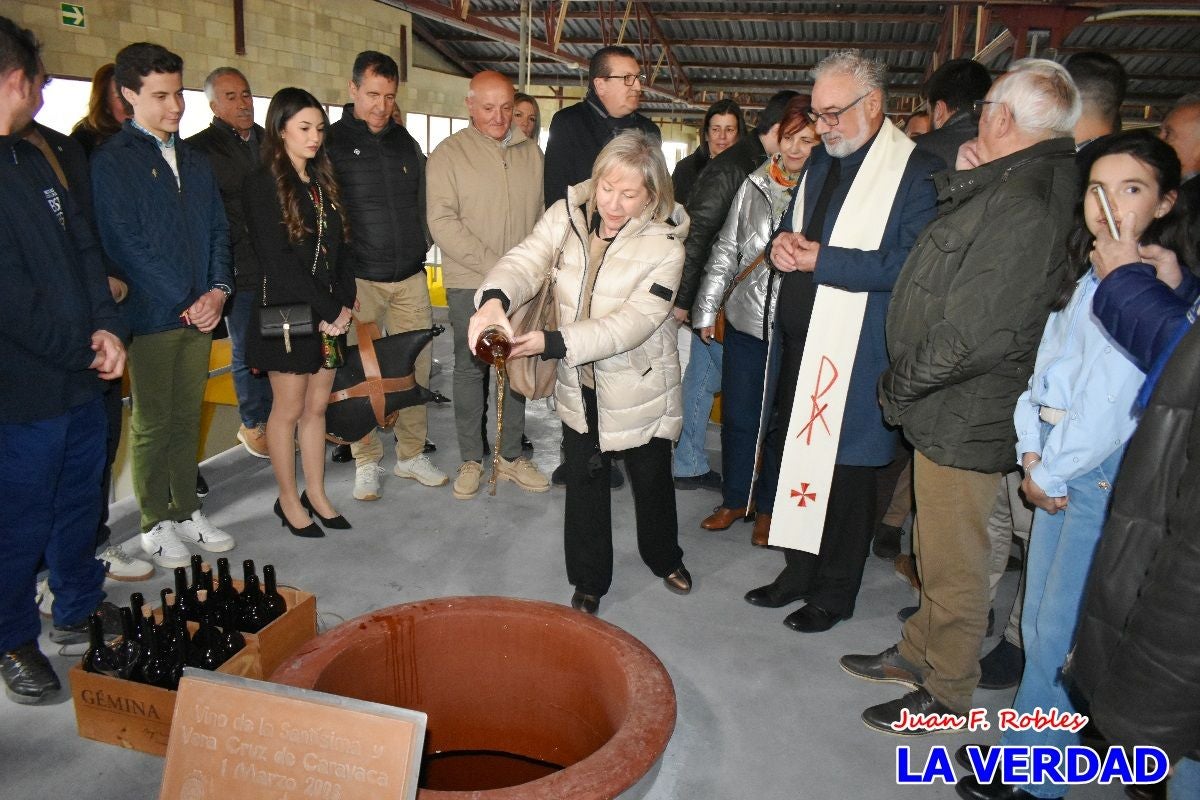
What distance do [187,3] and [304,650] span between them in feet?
26.1

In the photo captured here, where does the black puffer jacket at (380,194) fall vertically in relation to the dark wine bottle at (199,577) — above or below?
above

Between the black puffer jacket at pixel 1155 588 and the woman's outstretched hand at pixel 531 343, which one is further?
the woman's outstretched hand at pixel 531 343

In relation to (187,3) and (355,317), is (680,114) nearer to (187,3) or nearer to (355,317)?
(187,3)

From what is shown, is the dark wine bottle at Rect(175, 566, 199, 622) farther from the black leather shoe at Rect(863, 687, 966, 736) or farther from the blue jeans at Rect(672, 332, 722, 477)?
the blue jeans at Rect(672, 332, 722, 477)

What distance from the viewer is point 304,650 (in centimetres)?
180

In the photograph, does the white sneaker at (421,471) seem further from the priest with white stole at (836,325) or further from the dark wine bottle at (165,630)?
the dark wine bottle at (165,630)

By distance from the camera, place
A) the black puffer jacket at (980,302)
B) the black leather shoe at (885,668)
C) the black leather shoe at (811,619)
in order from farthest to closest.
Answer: the black leather shoe at (811,619)
the black leather shoe at (885,668)
the black puffer jacket at (980,302)

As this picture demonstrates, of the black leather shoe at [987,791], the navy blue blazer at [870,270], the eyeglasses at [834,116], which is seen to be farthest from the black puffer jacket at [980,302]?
the black leather shoe at [987,791]

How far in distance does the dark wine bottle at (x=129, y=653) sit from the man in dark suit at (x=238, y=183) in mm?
1989

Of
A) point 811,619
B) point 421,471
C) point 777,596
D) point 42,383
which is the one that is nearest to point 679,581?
point 777,596

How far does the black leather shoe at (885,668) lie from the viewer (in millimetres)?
2648

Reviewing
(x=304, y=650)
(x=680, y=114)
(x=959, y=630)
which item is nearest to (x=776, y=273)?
(x=959, y=630)

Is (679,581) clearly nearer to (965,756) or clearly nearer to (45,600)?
(965,756)

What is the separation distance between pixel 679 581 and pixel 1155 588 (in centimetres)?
201
